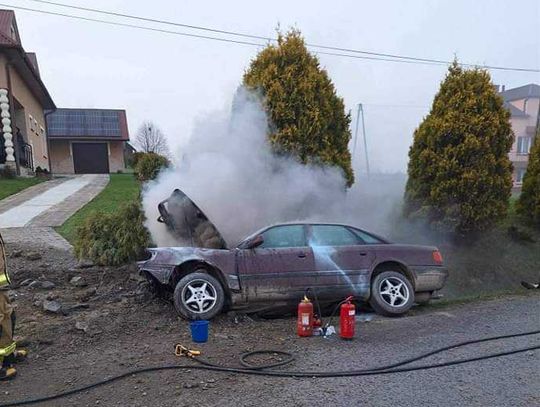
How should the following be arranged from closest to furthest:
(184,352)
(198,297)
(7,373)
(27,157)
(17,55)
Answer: (7,373), (184,352), (198,297), (17,55), (27,157)

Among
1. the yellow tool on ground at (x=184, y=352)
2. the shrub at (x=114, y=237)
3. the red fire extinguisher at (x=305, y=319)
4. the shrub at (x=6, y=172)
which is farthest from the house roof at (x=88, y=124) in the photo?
the yellow tool on ground at (x=184, y=352)

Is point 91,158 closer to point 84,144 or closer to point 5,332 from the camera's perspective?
point 84,144

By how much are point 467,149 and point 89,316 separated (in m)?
7.02

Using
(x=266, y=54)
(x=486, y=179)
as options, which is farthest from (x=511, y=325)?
(x=266, y=54)

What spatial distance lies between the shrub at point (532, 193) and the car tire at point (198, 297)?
7942 millimetres

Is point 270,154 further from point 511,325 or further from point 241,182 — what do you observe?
point 511,325

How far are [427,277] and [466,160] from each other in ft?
11.5

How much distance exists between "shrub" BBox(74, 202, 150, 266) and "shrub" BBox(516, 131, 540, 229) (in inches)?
326

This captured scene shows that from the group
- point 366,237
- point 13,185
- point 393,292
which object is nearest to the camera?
point 393,292

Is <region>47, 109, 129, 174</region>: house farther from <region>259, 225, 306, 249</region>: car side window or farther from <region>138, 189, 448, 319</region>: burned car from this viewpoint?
<region>259, 225, 306, 249</region>: car side window

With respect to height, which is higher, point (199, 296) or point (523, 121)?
point (523, 121)

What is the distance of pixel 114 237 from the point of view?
7660mm

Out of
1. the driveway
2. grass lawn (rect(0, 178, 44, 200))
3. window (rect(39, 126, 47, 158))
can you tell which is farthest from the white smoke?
window (rect(39, 126, 47, 158))

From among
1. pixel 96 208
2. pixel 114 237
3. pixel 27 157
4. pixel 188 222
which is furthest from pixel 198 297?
pixel 27 157
